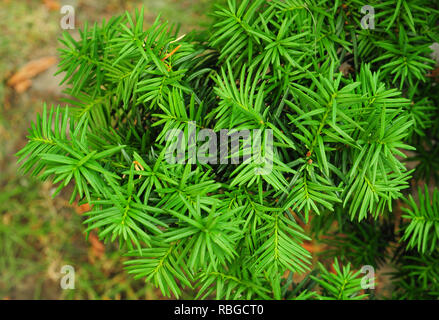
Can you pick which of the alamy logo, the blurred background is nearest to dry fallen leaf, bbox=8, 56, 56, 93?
the blurred background

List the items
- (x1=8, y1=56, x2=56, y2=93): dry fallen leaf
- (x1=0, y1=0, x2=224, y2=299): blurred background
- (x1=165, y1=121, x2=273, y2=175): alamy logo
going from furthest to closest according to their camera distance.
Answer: (x1=8, y1=56, x2=56, y2=93): dry fallen leaf → (x1=0, y1=0, x2=224, y2=299): blurred background → (x1=165, y1=121, x2=273, y2=175): alamy logo

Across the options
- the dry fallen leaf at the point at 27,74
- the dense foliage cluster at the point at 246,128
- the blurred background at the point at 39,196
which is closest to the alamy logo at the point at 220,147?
the dense foliage cluster at the point at 246,128

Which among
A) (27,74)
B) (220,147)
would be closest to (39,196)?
(27,74)

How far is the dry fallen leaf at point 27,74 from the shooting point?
176 cm

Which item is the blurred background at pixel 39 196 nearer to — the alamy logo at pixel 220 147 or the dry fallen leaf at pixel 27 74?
the dry fallen leaf at pixel 27 74

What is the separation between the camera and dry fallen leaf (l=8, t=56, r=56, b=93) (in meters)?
1.76

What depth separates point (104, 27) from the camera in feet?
2.49

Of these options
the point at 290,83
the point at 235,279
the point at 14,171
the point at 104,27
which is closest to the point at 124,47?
the point at 104,27

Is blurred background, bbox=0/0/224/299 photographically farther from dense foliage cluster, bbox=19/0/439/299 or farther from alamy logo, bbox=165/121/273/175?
alamy logo, bbox=165/121/273/175

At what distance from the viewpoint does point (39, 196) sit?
5.37 ft

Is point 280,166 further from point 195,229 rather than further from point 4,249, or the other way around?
point 4,249

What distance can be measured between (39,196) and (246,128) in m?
1.35

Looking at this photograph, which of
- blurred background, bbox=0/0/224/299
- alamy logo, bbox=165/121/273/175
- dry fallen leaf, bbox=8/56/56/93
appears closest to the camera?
alamy logo, bbox=165/121/273/175

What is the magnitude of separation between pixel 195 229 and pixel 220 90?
0.70 ft
